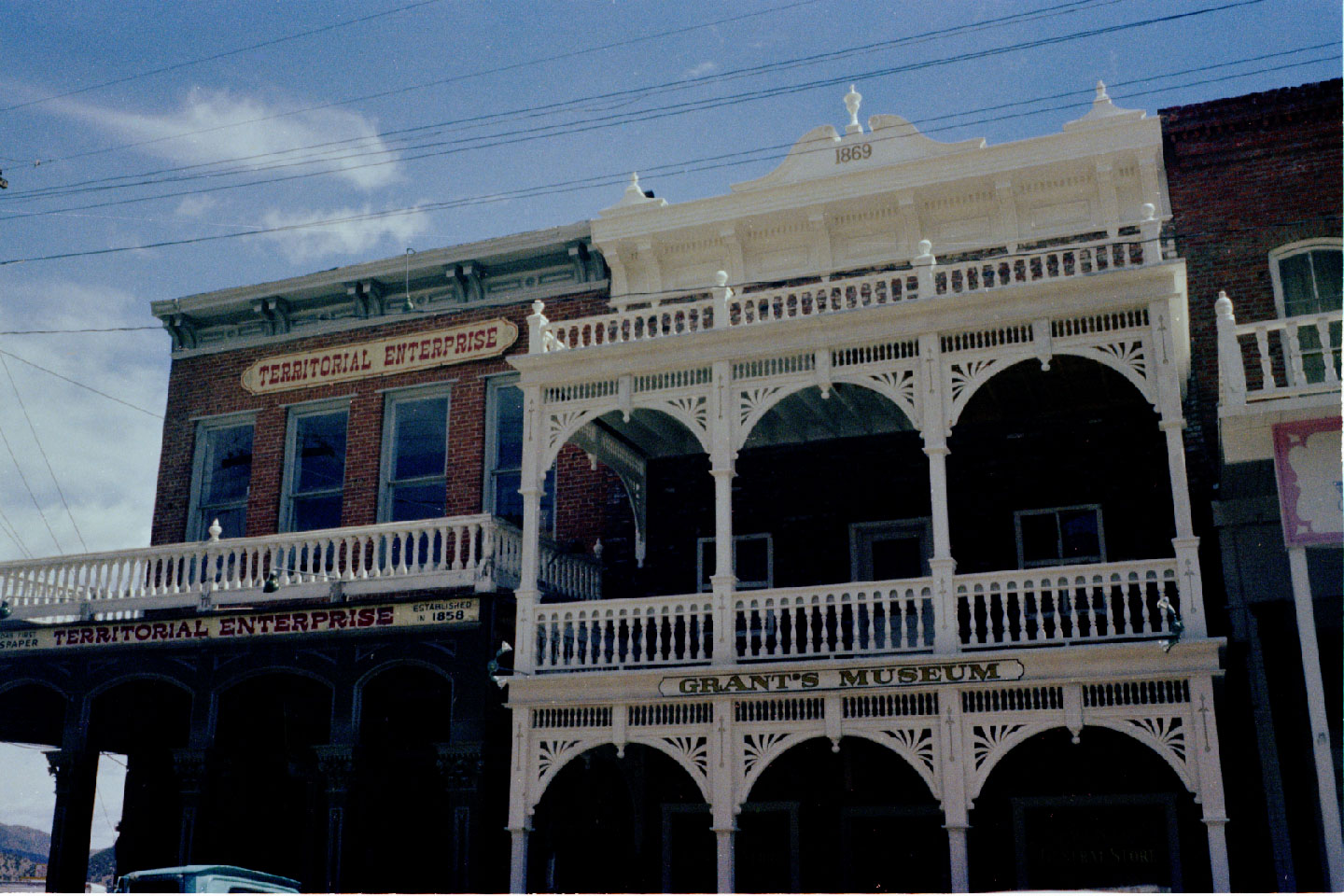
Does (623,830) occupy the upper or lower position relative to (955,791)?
lower

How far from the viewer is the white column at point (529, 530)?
48.6ft

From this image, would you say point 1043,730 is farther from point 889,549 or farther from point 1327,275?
point 1327,275

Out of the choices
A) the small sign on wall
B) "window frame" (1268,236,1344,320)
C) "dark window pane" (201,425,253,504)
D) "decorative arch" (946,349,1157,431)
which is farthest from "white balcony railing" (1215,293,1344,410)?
"dark window pane" (201,425,253,504)

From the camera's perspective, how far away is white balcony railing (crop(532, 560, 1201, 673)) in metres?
13.0

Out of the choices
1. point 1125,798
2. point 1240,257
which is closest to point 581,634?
point 1125,798

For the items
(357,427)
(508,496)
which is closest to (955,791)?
(508,496)

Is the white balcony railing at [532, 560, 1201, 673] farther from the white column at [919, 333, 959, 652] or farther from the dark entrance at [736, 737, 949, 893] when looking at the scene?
the dark entrance at [736, 737, 949, 893]

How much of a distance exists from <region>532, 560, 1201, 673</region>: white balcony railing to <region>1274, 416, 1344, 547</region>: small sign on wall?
1.19 metres

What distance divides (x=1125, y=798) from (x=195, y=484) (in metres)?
14.4

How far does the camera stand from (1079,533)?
52.7 feet

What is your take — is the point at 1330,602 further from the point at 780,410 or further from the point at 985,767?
the point at 780,410

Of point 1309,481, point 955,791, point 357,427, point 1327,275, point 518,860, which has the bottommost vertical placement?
point 518,860

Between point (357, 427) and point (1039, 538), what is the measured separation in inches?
395

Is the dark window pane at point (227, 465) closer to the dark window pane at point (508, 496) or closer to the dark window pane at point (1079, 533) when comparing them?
the dark window pane at point (508, 496)
